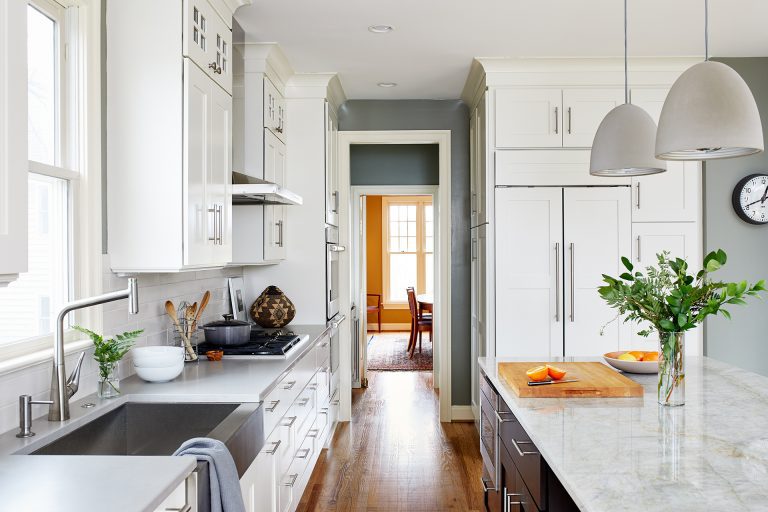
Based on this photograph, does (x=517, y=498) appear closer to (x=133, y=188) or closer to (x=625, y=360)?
(x=625, y=360)

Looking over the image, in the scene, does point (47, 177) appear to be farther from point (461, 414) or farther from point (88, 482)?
point (461, 414)

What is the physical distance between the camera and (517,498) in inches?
86.0

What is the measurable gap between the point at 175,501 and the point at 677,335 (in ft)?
5.15

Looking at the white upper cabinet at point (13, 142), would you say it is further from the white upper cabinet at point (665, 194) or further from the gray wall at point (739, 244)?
the gray wall at point (739, 244)

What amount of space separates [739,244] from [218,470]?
3.90m

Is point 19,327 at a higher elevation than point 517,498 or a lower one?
higher

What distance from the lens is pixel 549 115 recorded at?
4359 mm

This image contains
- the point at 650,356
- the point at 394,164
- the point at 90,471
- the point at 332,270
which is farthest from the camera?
the point at 394,164

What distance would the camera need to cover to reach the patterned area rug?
7922 millimetres

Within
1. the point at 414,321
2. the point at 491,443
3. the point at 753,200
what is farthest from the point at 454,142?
the point at 414,321

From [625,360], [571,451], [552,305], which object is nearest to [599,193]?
[552,305]

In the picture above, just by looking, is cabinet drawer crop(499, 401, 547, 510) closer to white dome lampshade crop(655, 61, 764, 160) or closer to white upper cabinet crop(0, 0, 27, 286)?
white dome lampshade crop(655, 61, 764, 160)

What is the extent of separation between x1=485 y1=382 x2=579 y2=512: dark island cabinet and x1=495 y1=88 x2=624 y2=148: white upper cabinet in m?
2.31

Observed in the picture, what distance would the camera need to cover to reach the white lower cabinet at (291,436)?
8.26 ft
